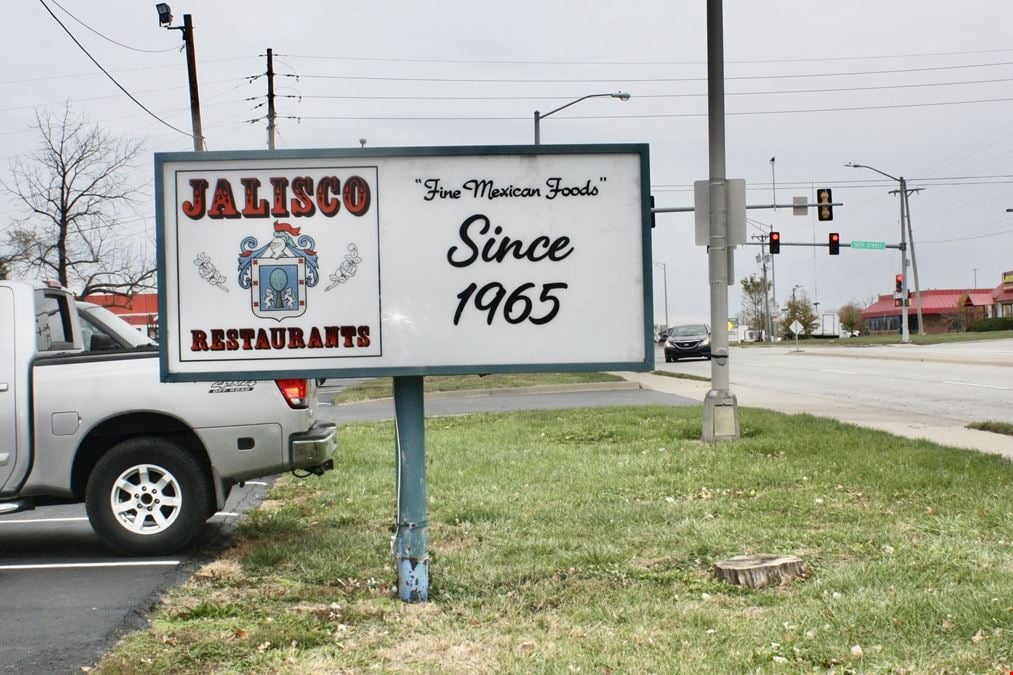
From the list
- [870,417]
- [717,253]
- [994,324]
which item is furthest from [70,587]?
[994,324]

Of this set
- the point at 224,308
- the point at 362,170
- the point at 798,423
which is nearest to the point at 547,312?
the point at 362,170

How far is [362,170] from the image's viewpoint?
604 cm

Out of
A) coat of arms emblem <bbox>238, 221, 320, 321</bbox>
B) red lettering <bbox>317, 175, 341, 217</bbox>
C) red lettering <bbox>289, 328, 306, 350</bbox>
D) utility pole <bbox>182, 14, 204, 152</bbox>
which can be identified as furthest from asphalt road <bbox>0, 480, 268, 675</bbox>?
utility pole <bbox>182, 14, 204, 152</bbox>

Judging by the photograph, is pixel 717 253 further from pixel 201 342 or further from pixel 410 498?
pixel 201 342

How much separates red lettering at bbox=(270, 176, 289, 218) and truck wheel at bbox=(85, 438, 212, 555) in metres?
2.24

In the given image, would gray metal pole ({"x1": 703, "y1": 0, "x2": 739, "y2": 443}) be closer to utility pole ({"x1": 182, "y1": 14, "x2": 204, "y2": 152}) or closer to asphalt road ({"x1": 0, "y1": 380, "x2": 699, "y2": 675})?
asphalt road ({"x1": 0, "y1": 380, "x2": 699, "y2": 675})

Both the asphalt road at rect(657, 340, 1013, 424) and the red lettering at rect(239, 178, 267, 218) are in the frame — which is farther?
the asphalt road at rect(657, 340, 1013, 424)

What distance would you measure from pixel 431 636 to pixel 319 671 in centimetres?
65

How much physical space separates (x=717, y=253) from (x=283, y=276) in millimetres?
7537

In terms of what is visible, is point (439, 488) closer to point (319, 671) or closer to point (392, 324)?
point (392, 324)

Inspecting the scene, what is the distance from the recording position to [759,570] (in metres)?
5.96

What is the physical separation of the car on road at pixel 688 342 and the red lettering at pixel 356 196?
36.7m

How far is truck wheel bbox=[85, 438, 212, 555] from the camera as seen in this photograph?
293 inches

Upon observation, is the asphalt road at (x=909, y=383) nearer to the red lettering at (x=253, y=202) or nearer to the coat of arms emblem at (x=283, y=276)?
the coat of arms emblem at (x=283, y=276)
